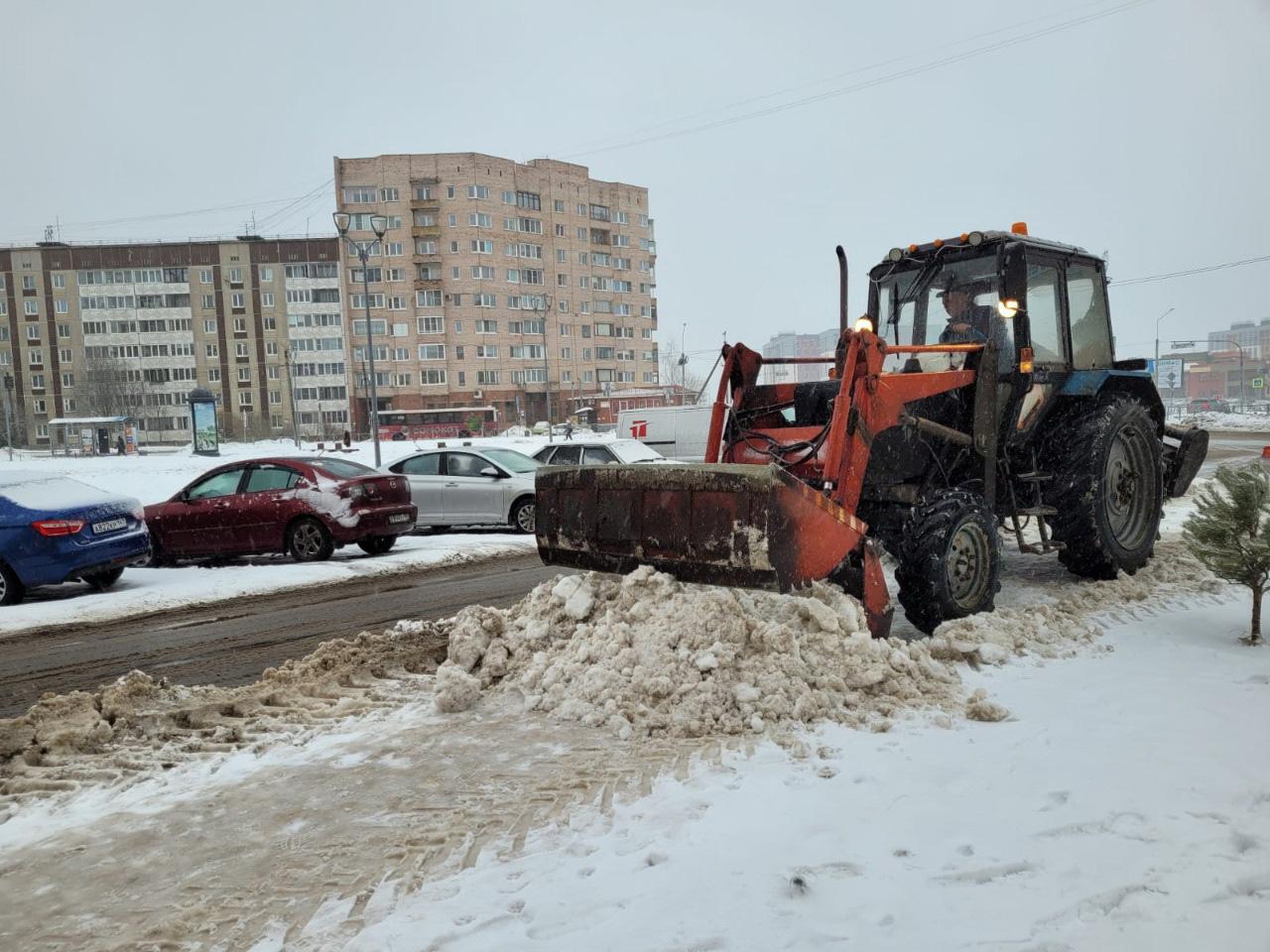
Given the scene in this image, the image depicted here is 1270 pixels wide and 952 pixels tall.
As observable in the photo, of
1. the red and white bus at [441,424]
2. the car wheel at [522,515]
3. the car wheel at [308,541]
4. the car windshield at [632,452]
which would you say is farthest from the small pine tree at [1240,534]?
the red and white bus at [441,424]

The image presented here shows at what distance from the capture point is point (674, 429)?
20359 millimetres

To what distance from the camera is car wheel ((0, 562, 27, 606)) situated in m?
9.03

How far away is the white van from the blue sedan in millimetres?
11403

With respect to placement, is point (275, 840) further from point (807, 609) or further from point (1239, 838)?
point (1239, 838)

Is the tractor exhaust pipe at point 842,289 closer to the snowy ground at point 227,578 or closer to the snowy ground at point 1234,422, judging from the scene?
the snowy ground at point 227,578

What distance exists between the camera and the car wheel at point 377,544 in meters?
11.8

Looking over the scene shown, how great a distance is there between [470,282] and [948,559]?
7882cm

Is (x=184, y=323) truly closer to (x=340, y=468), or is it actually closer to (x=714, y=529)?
(x=340, y=468)

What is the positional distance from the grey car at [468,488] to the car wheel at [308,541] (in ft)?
8.40

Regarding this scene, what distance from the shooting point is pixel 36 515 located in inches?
358

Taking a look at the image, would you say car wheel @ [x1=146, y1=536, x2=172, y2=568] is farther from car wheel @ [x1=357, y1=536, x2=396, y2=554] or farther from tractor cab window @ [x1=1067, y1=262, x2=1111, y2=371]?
tractor cab window @ [x1=1067, y1=262, x2=1111, y2=371]

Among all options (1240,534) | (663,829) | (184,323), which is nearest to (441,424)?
(184,323)

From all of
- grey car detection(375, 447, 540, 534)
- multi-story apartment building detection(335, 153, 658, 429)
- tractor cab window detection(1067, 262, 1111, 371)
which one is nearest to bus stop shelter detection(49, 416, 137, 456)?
multi-story apartment building detection(335, 153, 658, 429)

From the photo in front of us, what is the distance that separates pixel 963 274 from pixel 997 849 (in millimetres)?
5120
